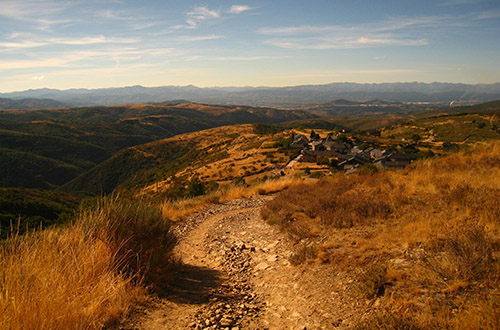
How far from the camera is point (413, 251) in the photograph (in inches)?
183

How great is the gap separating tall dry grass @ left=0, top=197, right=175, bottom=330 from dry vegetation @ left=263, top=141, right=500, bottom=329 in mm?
2987

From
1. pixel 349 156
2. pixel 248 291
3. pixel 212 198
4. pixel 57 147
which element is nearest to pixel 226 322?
pixel 248 291

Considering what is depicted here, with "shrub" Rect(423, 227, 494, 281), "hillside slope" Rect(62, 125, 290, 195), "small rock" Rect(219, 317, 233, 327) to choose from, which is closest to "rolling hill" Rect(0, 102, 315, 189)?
"hillside slope" Rect(62, 125, 290, 195)

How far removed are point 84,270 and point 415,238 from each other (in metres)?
5.47

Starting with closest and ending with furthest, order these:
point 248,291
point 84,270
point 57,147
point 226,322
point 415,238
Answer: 1. point 226,322
2. point 84,270
3. point 248,291
4. point 415,238
5. point 57,147

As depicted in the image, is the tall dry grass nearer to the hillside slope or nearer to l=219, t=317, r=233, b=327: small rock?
l=219, t=317, r=233, b=327: small rock

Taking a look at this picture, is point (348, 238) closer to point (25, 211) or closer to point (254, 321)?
point (254, 321)

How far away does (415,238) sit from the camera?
195 inches

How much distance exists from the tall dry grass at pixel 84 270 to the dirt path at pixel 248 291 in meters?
0.50

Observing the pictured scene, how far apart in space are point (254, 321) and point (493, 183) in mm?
6859

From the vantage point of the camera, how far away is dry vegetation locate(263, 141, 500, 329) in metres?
3.19

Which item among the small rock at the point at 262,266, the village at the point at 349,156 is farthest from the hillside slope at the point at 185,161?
the small rock at the point at 262,266

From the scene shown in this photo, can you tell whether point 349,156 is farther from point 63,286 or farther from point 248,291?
point 63,286

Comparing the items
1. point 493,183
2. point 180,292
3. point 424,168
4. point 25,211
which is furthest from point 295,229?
point 25,211
